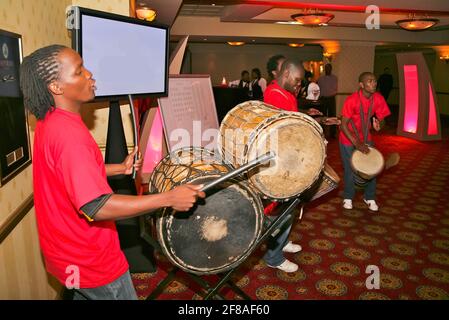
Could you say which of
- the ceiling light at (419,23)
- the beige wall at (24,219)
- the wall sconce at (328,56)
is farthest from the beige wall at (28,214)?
the wall sconce at (328,56)

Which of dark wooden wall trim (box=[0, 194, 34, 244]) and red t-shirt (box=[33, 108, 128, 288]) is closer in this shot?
red t-shirt (box=[33, 108, 128, 288])

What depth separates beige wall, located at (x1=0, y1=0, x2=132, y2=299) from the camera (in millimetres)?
1606

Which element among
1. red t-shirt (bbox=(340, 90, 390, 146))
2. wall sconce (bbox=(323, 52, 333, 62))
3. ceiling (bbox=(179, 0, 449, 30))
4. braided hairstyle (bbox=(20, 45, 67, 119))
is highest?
ceiling (bbox=(179, 0, 449, 30))

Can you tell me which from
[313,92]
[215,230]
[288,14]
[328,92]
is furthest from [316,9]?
[215,230]

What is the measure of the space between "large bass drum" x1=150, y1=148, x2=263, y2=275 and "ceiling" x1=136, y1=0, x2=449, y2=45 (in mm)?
4939

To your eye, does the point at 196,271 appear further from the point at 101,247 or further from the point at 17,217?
the point at 17,217

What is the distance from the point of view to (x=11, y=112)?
166 cm

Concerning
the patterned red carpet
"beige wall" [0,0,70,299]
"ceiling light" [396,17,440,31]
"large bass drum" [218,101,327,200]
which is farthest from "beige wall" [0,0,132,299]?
"ceiling light" [396,17,440,31]

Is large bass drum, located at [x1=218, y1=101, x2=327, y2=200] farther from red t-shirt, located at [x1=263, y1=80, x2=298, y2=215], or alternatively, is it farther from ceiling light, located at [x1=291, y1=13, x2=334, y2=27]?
ceiling light, located at [x1=291, y1=13, x2=334, y2=27]

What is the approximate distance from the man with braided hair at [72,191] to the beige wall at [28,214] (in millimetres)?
334

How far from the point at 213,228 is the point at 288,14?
7.78 meters

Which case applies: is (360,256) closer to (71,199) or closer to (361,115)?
(361,115)
